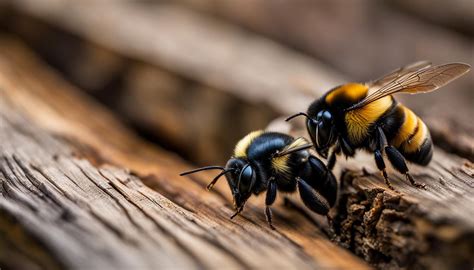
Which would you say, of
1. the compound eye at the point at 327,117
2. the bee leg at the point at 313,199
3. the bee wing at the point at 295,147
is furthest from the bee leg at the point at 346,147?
the bee leg at the point at 313,199

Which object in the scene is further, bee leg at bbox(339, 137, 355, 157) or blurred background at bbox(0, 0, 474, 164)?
blurred background at bbox(0, 0, 474, 164)

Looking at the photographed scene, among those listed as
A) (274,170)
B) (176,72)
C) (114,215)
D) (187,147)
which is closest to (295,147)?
(274,170)

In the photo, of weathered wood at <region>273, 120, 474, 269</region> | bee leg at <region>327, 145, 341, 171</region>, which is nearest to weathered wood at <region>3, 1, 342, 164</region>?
bee leg at <region>327, 145, 341, 171</region>

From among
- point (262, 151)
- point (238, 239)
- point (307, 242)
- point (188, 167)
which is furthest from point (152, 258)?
point (188, 167)

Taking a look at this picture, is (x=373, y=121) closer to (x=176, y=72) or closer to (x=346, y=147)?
(x=346, y=147)

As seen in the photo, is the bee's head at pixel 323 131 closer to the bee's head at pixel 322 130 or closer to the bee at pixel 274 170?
the bee's head at pixel 322 130

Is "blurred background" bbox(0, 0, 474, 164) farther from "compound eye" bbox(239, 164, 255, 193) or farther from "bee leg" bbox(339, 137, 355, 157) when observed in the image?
"compound eye" bbox(239, 164, 255, 193)
